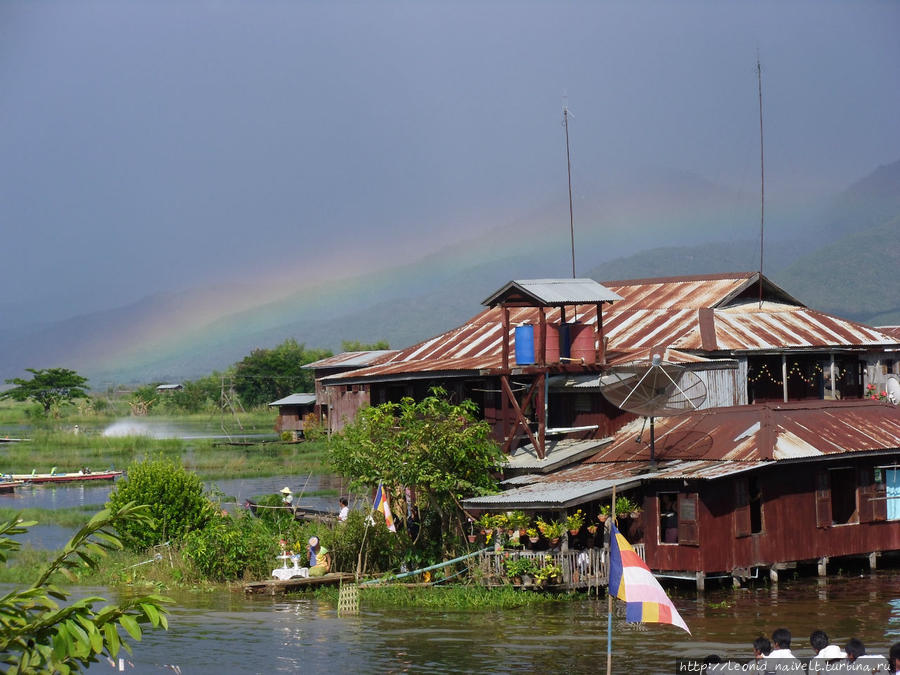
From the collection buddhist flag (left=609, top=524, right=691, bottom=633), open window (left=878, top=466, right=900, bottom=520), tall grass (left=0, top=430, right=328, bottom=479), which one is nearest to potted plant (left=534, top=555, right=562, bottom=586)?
open window (left=878, top=466, right=900, bottom=520)

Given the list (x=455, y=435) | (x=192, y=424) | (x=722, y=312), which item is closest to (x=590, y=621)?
(x=455, y=435)

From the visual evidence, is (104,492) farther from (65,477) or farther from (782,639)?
(782,639)

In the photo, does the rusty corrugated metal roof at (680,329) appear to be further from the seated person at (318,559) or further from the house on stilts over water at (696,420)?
the seated person at (318,559)

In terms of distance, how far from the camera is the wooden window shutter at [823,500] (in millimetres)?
28125

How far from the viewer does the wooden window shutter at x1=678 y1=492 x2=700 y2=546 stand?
25.9 metres

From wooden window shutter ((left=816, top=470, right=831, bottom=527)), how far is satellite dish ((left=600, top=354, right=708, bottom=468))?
3294 millimetres

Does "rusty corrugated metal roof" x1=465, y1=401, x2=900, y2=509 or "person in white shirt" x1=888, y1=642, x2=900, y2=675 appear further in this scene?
"rusty corrugated metal roof" x1=465, y1=401, x2=900, y2=509

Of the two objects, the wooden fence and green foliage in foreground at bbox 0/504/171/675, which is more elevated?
green foliage in foreground at bbox 0/504/171/675

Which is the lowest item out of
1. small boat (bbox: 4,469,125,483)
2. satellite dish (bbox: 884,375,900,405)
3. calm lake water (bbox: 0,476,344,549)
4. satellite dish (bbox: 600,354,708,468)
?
calm lake water (bbox: 0,476,344,549)

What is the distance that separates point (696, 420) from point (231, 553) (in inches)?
A: 464

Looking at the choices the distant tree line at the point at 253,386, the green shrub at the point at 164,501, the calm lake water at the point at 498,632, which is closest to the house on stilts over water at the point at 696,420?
the calm lake water at the point at 498,632

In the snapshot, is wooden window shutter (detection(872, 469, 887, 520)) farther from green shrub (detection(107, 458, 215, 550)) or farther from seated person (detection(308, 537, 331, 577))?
green shrub (detection(107, 458, 215, 550))

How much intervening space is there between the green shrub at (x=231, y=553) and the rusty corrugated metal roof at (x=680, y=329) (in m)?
7.37

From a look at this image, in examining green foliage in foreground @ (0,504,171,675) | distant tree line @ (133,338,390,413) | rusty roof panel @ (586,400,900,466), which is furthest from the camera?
distant tree line @ (133,338,390,413)
